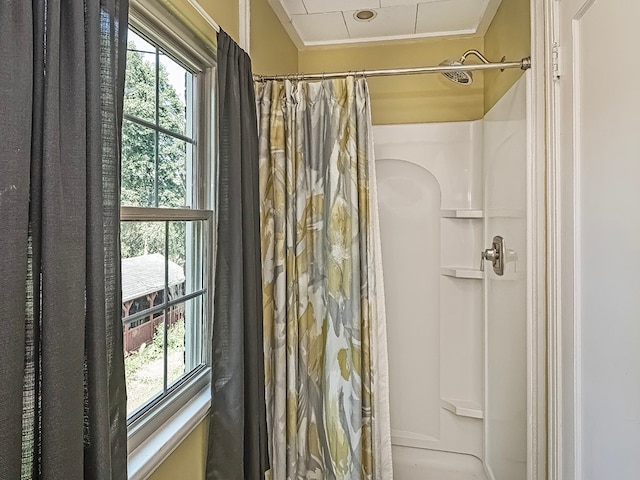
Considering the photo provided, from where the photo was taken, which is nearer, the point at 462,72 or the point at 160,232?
the point at 160,232

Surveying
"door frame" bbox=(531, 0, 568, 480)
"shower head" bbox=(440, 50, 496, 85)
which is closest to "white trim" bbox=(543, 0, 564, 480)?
"door frame" bbox=(531, 0, 568, 480)

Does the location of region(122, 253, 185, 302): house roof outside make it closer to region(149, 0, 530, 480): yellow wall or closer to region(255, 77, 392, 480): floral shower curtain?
region(255, 77, 392, 480): floral shower curtain

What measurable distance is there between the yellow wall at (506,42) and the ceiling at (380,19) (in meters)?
0.09

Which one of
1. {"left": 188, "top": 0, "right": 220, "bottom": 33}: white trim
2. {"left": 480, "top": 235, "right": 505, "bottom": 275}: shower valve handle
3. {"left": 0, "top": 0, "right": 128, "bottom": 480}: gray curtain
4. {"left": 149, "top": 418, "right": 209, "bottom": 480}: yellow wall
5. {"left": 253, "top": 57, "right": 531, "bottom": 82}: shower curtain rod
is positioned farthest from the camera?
{"left": 480, "top": 235, "right": 505, "bottom": 275}: shower valve handle

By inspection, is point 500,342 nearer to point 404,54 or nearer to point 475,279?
point 475,279

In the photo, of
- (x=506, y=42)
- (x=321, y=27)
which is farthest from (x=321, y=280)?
(x=321, y=27)

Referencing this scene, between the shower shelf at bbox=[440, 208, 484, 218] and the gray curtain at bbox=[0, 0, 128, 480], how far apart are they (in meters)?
1.82

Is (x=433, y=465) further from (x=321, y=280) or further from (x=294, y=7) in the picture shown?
(x=294, y=7)

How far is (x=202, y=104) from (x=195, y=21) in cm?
25

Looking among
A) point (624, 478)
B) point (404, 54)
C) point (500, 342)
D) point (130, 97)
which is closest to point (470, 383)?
point (500, 342)

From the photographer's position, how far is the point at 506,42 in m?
1.81

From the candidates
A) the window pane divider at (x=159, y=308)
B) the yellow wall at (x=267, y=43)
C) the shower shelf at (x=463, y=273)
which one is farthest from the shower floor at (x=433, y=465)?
the yellow wall at (x=267, y=43)

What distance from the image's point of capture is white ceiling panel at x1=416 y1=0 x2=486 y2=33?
6.55 feet

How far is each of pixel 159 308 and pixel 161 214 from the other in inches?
11.0
